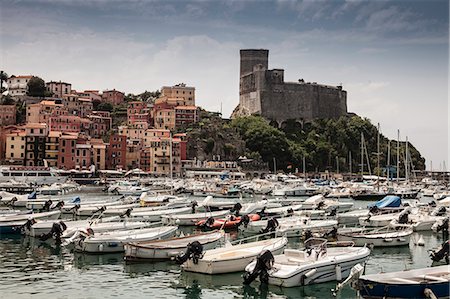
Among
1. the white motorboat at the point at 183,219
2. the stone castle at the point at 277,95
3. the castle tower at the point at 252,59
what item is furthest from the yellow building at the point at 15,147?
the white motorboat at the point at 183,219

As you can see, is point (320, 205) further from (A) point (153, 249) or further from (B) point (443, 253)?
(A) point (153, 249)

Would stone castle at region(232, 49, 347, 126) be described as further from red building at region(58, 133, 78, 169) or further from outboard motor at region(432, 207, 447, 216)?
outboard motor at region(432, 207, 447, 216)

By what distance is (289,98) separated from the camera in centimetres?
10769

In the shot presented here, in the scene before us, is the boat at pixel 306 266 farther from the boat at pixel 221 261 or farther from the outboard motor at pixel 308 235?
the outboard motor at pixel 308 235

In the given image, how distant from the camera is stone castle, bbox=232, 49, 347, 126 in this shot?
106 meters

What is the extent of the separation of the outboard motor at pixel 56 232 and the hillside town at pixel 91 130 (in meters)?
40.1

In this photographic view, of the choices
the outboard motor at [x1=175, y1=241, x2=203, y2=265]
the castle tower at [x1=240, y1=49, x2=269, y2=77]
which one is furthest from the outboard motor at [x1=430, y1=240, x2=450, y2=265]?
the castle tower at [x1=240, y1=49, x2=269, y2=77]

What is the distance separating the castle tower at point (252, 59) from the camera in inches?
4259

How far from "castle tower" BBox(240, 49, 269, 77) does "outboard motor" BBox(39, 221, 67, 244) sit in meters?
85.7

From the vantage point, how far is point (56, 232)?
24.9 metres

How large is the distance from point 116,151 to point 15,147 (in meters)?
14.3

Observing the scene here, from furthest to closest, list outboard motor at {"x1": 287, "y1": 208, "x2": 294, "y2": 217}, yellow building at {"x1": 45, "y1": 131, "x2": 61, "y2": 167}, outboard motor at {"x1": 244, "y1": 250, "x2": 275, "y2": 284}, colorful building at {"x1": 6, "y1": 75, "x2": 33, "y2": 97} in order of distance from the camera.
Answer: colorful building at {"x1": 6, "y1": 75, "x2": 33, "y2": 97}
yellow building at {"x1": 45, "y1": 131, "x2": 61, "y2": 167}
outboard motor at {"x1": 287, "y1": 208, "x2": 294, "y2": 217}
outboard motor at {"x1": 244, "y1": 250, "x2": 275, "y2": 284}

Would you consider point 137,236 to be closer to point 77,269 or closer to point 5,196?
point 77,269

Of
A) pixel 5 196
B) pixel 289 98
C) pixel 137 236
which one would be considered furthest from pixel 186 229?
pixel 289 98
